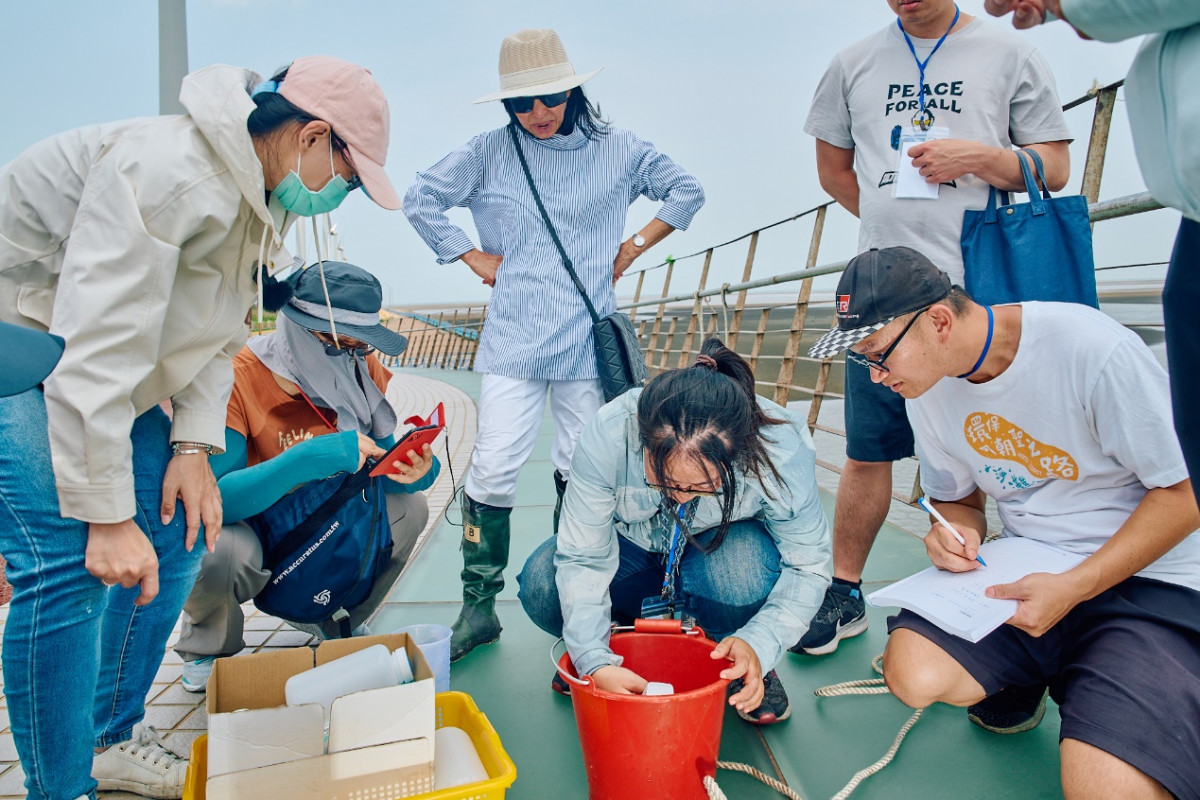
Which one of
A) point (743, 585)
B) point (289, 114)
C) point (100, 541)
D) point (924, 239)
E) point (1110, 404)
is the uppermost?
point (289, 114)

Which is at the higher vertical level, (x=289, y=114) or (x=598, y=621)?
(x=289, y=114)

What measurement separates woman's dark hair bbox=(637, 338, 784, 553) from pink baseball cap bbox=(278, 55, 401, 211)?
580 millimetres

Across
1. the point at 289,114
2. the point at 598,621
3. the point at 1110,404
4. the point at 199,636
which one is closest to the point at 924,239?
the point at 1110,404

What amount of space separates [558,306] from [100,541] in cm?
135

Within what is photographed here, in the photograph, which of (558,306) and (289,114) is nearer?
(289,114)

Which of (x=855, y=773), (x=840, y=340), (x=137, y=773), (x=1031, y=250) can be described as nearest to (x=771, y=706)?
(x=855, y=773)

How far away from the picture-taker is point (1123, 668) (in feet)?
4.08

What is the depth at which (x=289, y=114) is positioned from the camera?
3.98ft

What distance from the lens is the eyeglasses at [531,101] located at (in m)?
2.16

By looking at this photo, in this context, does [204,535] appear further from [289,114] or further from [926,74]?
[926,74]

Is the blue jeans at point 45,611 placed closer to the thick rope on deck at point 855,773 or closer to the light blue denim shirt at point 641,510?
the light blue denim shirt at point 641,510

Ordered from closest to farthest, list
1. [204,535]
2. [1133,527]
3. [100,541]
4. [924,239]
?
[100,541] < [1133,527] < [204,535] < [924,239]

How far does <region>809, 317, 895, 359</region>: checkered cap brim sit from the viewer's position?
4.81 feet

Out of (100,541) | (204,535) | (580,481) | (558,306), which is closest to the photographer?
(100,541)
